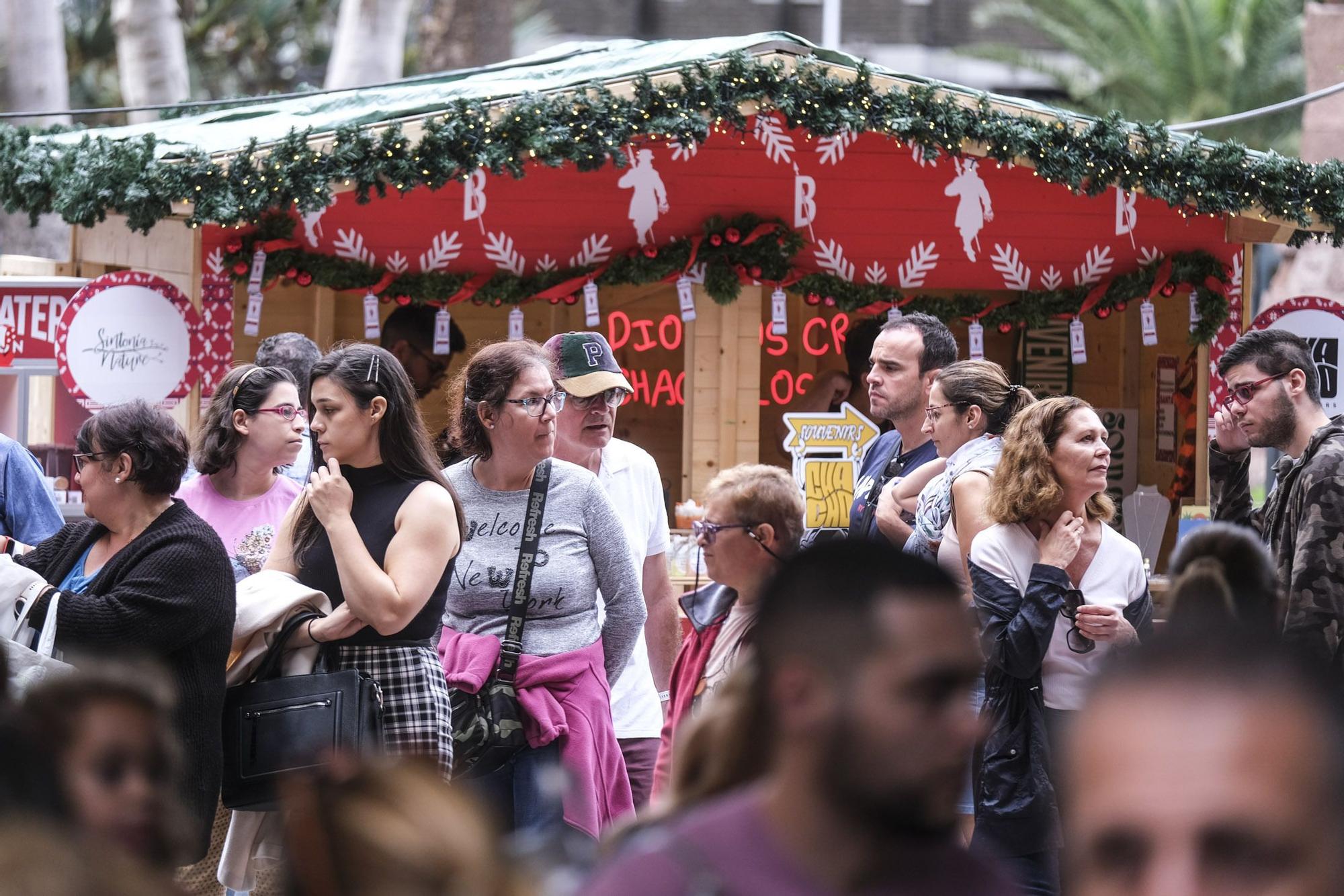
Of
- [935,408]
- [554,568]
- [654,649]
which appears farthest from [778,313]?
[554,568]

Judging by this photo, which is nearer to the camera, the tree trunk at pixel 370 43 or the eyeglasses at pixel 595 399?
the eyeglasses at pixel 595 399

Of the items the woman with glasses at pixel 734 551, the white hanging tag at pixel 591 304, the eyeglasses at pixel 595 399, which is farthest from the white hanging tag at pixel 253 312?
the woman with glasses at pixel 734 551

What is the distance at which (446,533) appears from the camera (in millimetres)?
3709

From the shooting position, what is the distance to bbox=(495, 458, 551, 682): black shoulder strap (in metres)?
3.92

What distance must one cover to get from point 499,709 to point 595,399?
3.84ft

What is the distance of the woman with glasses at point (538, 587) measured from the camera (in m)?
3.91

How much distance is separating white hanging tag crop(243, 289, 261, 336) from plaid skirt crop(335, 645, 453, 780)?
5.04 meters

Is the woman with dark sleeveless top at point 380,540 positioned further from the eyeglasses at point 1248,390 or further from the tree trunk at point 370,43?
the tree trunk at point 370,43

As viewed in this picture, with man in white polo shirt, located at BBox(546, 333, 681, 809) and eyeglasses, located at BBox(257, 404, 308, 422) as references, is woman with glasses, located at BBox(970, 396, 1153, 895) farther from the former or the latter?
eyeglasses, located at BBox(257, 404, 308, 422)

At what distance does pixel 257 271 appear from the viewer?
8.47m

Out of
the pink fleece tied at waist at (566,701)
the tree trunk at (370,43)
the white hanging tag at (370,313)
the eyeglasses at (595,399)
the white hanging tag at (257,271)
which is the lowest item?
the pink fleece tied at waist at (566,701)

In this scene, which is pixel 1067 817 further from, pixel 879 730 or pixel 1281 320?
pixel 1281 320

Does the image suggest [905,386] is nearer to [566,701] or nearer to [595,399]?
[595,399]

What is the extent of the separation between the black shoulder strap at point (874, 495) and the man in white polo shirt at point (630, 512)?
667 mm
